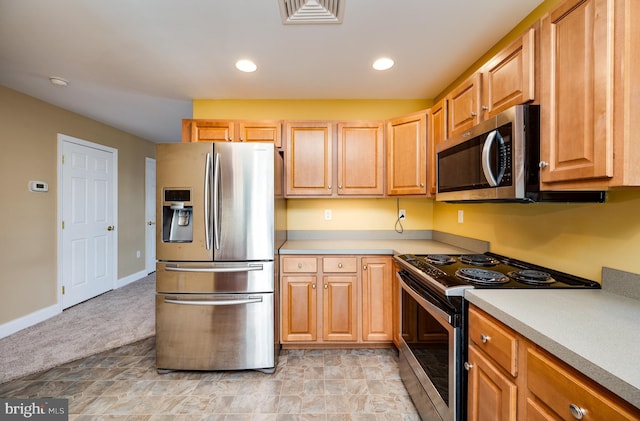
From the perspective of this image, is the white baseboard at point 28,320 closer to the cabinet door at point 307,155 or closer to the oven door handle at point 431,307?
the cabinet door at point 307,155

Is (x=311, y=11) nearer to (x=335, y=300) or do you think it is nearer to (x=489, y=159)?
(x=489, y=159)

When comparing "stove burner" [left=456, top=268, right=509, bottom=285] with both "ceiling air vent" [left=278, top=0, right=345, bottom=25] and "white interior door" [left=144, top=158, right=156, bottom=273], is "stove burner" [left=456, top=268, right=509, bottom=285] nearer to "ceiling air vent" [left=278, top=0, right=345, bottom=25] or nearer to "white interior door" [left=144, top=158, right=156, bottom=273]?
"ceiling air vent" [left=278, top=0, right=345, bottom=25]

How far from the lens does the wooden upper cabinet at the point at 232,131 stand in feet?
8.38

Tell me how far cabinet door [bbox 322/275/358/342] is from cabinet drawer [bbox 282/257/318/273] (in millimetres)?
139

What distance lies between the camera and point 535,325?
864 millimetres

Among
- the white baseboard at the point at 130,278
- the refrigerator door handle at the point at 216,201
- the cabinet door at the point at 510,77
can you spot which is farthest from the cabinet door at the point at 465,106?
the white baseboard at the point at 130,278

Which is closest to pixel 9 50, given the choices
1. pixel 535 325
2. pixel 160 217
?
pixel 160 217

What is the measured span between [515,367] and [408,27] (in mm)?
1891

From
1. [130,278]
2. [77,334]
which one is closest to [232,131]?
[77,334]

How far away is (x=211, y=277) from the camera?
1.99 meters

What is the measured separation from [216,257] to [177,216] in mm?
446

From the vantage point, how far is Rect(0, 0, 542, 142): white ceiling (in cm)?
156
